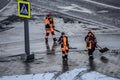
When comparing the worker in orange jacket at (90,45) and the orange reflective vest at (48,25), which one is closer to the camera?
the worker in orange jacket at (90,45)

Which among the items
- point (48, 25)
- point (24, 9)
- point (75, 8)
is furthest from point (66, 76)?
point (75, 8)

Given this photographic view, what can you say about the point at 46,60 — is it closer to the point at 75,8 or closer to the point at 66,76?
the point at 66,76

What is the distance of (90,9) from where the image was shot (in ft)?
98.0

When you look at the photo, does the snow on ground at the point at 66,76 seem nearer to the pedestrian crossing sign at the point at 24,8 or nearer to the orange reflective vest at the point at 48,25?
the pedestrian crossing sign at the point at 24,8

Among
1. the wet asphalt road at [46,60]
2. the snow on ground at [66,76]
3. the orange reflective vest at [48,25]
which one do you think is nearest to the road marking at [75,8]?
the wet asphalt road at [46,60]

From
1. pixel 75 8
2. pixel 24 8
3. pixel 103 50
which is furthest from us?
pixel 75 8

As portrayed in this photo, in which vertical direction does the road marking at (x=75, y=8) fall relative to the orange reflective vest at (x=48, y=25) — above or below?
above

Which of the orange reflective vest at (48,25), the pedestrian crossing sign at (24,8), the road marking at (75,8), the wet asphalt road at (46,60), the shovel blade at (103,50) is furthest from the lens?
the road marking at (75,8)

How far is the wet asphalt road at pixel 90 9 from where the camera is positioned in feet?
88.3

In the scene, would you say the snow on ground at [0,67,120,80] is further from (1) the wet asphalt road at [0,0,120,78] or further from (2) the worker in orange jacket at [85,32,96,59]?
(2) the worker in orange jacket at [85,32,96,59]

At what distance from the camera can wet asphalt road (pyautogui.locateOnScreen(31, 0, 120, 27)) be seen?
88.3ft

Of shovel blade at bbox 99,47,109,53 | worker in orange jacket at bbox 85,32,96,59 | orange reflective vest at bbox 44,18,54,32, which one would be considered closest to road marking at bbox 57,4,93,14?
orange reflective vest at bbox 44,18,54,32

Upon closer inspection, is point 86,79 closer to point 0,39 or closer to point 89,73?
point 89,73

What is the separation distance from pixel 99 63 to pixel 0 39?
6.70 metres
